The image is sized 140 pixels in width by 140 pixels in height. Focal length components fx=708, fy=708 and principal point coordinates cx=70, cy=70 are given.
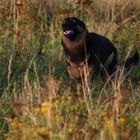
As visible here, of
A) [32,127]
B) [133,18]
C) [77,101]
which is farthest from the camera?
[133,18]

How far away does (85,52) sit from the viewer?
296 inches

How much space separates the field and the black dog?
19 cm

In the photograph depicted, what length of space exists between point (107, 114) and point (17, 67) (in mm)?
2692

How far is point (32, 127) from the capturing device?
4859 mm

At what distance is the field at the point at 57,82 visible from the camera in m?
4.82

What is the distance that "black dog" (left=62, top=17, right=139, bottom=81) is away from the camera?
7.34 metres

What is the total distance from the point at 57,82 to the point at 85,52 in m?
1.23

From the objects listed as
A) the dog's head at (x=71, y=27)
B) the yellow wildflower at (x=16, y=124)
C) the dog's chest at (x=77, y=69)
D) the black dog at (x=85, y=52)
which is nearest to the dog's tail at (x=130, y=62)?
the black dog at (x=85, y=52)

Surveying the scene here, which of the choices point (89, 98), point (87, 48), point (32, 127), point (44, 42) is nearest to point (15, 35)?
point (44, 42)

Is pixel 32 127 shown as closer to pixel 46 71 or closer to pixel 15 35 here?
pixel 46 71

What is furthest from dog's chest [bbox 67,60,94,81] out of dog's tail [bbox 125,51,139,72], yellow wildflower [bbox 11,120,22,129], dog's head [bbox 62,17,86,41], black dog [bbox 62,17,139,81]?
yellow wildflower [bbox 11,120,22,129]

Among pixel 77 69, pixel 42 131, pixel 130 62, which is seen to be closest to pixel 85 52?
pixel 77 69

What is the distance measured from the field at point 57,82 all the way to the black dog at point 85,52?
0.61ft

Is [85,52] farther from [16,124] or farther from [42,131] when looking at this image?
[42,131]
